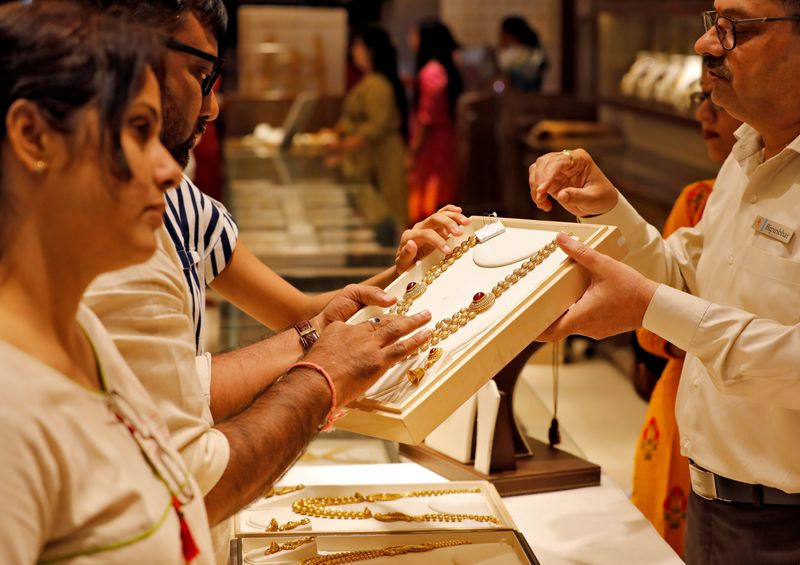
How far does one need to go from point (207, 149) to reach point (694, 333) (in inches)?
206

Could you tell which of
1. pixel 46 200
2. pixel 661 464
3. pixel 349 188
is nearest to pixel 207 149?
pixel 349 188

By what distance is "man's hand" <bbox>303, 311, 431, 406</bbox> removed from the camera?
160 cm

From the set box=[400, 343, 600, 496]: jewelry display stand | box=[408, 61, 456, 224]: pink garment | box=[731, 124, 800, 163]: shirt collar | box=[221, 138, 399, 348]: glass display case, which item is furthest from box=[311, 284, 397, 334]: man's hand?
box=[408, 61, 456, 224]: pink garment

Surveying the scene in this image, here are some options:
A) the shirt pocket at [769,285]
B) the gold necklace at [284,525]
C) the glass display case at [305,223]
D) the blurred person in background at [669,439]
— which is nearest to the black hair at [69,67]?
the gold necklace at [284,525]

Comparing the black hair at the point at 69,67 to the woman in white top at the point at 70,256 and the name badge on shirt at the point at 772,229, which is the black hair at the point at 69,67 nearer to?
the woman in white top at the point at 70,256

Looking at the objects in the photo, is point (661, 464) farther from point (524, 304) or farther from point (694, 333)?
point (524, 304)

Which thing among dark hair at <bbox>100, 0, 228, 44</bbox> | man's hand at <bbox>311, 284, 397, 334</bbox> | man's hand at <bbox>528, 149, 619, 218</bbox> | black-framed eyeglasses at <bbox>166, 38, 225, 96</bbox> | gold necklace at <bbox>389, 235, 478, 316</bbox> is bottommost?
man's hand at <bbox>311, 284, 397, 334</bbox>

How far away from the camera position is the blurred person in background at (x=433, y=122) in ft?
27.0

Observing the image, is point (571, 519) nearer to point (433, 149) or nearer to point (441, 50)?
point (441, 50)

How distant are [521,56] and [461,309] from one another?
283 inches

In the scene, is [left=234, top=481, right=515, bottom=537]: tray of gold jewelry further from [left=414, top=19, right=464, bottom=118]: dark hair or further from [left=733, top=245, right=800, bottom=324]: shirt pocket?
[left=414, top=19, right=464, bottom=118]: dark hair

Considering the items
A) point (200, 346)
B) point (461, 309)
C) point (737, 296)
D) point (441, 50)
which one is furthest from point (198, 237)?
point (441, 50)

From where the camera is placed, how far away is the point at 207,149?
6.69m

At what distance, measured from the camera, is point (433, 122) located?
27.8 feet
